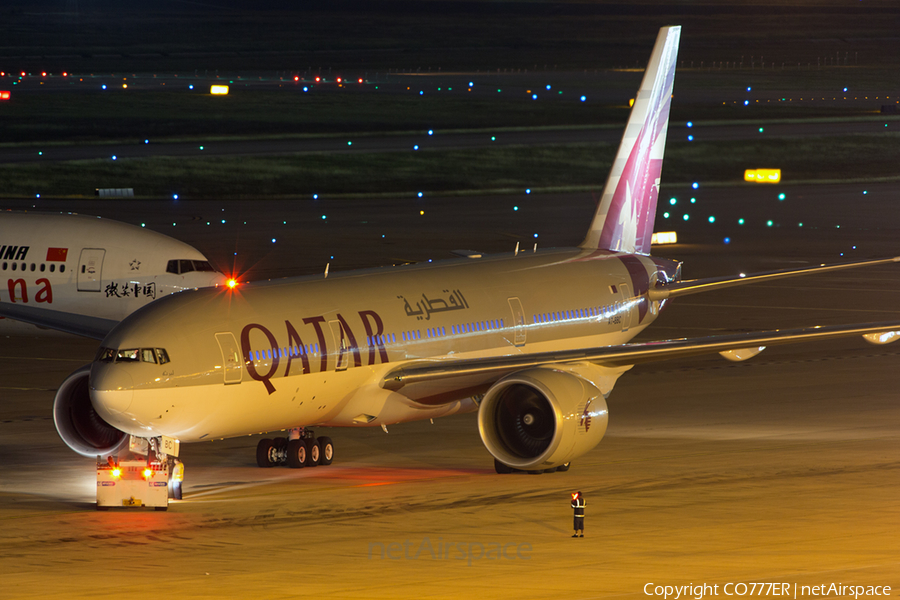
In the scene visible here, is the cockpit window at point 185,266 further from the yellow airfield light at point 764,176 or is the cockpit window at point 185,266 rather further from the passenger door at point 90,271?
the yellow airfield light at point 764,176

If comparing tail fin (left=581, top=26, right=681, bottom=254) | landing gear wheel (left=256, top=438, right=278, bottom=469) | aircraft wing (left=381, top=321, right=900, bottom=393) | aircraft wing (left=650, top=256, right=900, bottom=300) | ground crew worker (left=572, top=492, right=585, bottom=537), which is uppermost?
tail fin (left=581, top=26, right=681, bottom=254)

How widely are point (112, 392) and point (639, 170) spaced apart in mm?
17433

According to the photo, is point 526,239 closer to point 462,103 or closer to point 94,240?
point 94,240

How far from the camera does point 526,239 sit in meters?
64.4

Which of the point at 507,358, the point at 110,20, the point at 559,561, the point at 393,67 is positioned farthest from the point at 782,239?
the point at 110,20

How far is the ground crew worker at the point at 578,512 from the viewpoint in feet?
65.5

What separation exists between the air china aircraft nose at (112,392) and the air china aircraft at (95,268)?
1624 cm

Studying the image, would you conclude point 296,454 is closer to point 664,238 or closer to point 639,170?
point 639,170

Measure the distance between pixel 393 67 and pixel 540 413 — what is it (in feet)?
462

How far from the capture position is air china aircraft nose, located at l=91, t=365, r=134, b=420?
851 inches

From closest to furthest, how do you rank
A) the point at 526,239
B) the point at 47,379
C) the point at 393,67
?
1. the point at 47,379
2. the point at 526,239
3. the point at 393,67

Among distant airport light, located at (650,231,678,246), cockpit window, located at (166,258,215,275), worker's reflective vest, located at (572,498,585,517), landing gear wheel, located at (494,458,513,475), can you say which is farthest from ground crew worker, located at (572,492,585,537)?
distant airport light, located at (650,231,678,246)

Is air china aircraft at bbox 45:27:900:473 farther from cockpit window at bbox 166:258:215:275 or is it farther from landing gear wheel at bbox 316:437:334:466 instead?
cockpit window at bbox 166:258:215:275

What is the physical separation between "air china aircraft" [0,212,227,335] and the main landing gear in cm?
1259
